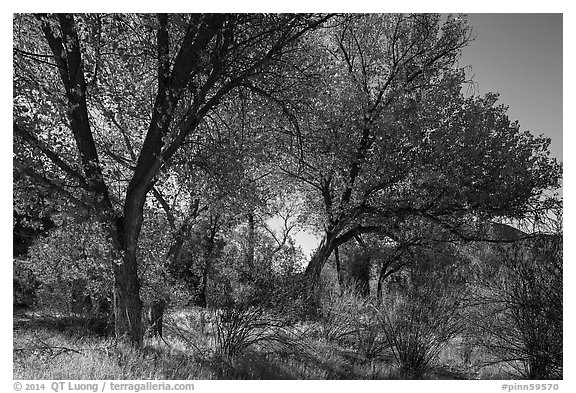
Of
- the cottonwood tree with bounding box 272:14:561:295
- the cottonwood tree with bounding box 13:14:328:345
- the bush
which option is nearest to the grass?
the bush

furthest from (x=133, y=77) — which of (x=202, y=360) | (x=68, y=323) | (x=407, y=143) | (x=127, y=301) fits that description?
(x=68, y=323)

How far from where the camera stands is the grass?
659 cm

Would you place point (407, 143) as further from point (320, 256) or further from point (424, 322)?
point (424, 322)

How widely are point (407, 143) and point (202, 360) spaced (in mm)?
8395

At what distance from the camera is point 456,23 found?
15.1 meters

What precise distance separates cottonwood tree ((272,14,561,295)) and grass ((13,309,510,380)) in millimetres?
3556

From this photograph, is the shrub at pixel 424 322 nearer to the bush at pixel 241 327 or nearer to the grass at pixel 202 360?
the grass at pixel 202 360

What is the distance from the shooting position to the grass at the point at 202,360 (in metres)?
6.59

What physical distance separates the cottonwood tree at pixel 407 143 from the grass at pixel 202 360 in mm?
3556

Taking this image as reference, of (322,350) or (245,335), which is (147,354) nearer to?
(245,335)

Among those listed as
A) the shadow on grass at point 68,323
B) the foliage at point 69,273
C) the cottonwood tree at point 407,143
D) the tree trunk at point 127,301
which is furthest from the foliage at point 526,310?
the shadow on grass at point 68,323

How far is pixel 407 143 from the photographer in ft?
45.6

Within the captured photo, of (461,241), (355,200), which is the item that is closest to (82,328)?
(355,200)

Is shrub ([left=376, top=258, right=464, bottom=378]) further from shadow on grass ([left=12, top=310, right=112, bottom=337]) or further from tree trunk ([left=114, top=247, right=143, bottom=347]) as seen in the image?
shadow on grass ([left=12, top=310, right=112, bottom=337])
